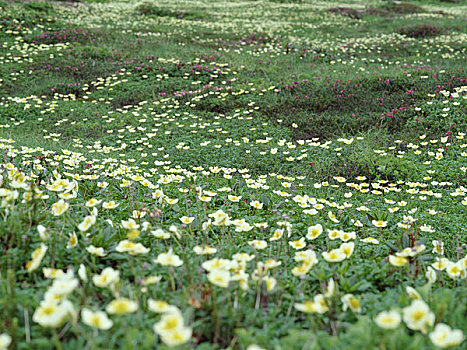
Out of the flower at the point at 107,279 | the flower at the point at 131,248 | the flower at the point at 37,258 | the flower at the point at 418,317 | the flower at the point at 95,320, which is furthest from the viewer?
the flower at the point at 131,248

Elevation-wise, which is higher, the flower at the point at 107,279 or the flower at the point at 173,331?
the flower at the point at 173,331

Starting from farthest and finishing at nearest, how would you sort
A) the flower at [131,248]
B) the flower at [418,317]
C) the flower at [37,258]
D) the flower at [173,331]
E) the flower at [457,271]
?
the flower at [457,271] < the flower at [131,248] < the flower at [37,258] < the flower at [418,317] < the flower at [173,331]

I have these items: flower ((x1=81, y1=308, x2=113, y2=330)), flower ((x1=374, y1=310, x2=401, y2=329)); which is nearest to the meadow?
flower ((x1=81, y1=308, x2=113, y2=330))

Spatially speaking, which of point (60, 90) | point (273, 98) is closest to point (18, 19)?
point (60, 90)

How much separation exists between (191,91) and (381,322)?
29.8 feet

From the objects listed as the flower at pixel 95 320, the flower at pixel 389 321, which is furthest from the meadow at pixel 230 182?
the flower at pixel 389 321

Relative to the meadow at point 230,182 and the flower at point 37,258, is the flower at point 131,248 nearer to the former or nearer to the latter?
the meadow at point 230,182

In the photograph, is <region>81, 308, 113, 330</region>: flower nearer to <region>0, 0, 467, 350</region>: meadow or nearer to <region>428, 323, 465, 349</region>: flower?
<region>0, 0, 467, 350</region>: meadow

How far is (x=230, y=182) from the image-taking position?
16.7ft

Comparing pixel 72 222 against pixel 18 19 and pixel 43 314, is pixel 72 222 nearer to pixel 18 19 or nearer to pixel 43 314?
pixel 43 314

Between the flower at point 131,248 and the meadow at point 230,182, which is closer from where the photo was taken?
the meadow at point 230,182

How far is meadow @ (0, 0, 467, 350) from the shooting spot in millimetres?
1934

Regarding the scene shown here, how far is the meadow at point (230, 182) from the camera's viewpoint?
1.93 m

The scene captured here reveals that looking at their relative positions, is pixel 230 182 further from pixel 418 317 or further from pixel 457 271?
pixel 418 317
